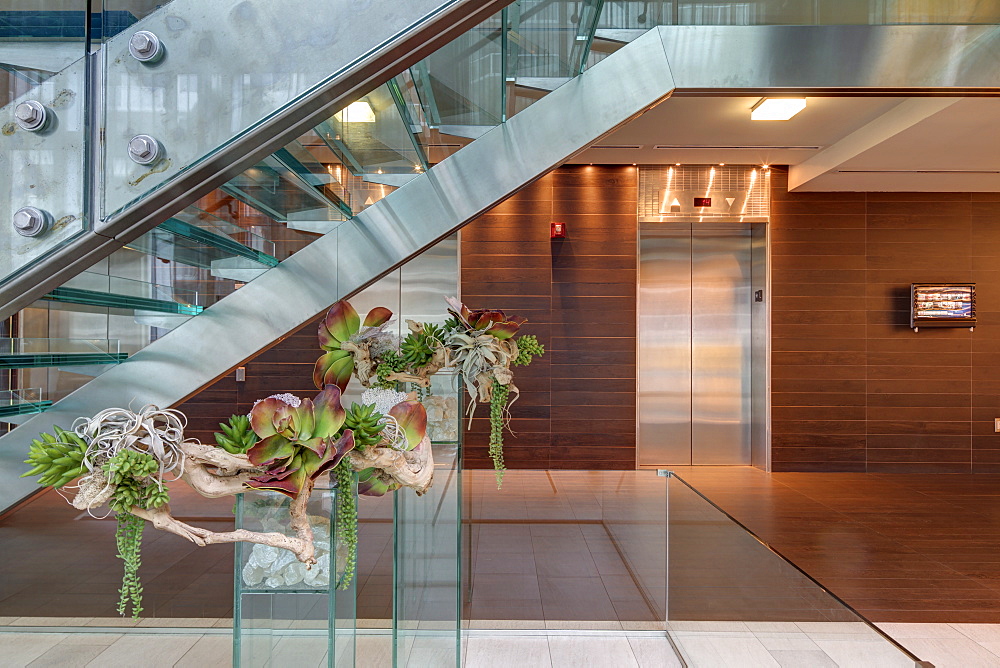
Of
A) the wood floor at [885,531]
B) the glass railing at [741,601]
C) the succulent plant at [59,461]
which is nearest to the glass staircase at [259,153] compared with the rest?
the succulent plant at [59,461]

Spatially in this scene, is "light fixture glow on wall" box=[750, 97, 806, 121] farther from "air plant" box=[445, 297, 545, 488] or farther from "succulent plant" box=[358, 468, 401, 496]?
"succulent plant" box=[358, 468, 401, 496]

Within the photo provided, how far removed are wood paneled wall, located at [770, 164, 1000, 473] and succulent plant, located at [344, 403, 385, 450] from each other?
6025 millimetres

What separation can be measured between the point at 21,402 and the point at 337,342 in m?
0.86

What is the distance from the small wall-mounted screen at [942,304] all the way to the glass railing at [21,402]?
23.3 ft

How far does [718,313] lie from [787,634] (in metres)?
5.56

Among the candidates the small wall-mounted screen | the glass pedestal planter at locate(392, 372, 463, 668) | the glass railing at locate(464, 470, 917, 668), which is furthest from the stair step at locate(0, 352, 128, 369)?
the small wall-mounted screen

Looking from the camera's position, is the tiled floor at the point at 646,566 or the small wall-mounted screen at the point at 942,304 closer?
the tiled floor at the point at 646,566

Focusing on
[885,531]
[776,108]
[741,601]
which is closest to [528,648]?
[741,601]

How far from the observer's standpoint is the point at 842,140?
18.6 feet

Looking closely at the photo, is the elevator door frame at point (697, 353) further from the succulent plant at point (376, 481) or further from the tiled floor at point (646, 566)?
the succulent plant at point (376, 481)

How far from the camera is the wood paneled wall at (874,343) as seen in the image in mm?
6715

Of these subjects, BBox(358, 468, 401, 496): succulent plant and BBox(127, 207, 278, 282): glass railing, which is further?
BBox(127, 207, 278, 282): glass railing

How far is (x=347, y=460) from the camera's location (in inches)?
56.6

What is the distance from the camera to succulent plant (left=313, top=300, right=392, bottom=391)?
7.18 ft
